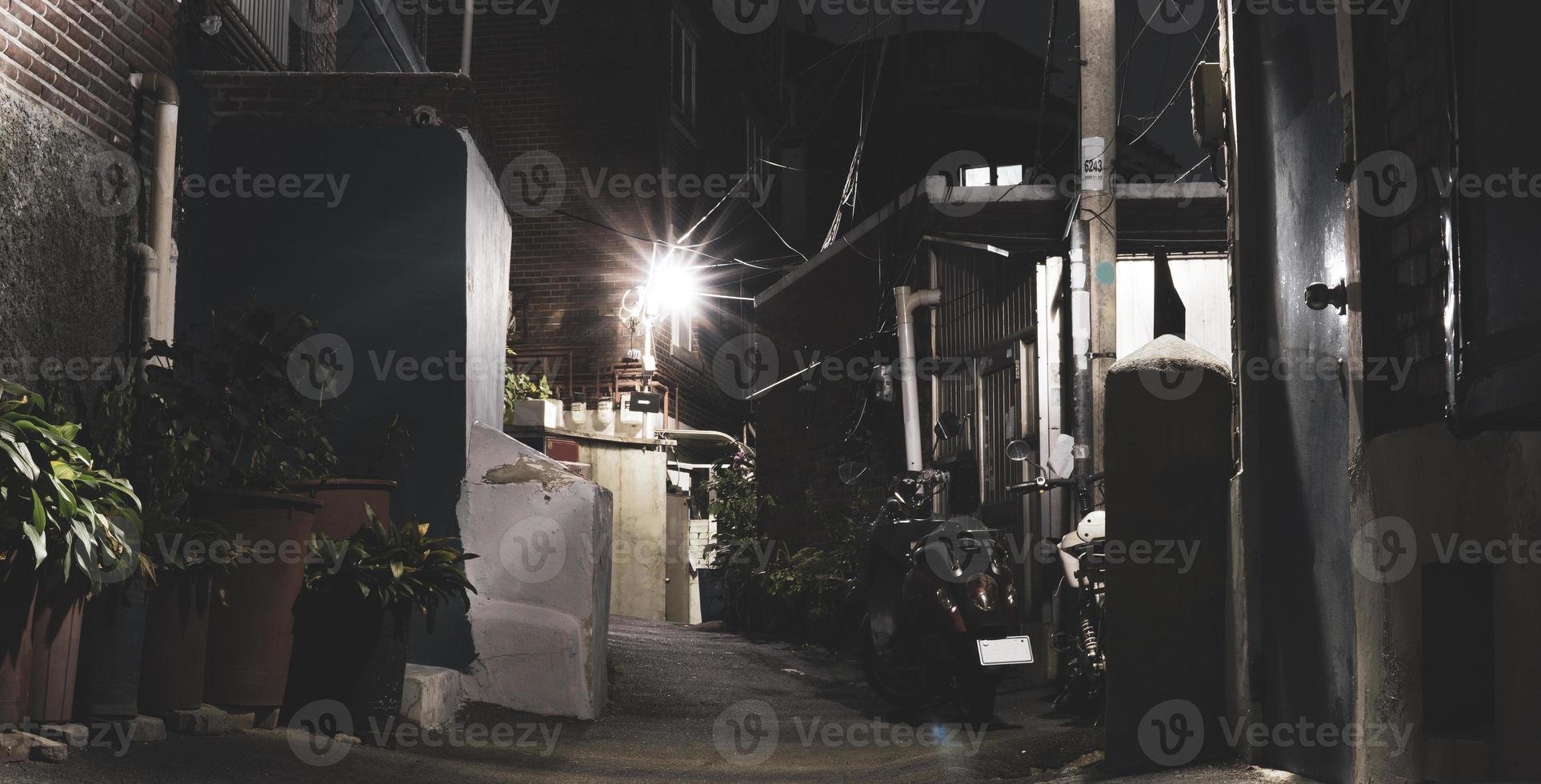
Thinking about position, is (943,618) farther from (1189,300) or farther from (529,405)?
(529,405)

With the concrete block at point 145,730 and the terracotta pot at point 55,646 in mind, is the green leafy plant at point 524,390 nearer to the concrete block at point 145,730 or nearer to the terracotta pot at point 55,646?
the concrete block at point 145,730

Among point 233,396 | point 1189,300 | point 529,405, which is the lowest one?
point 233,396

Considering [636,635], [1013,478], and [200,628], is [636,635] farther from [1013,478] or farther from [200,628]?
[200,628]

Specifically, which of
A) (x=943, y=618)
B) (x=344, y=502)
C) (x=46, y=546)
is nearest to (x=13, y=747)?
(x=46, y=546)

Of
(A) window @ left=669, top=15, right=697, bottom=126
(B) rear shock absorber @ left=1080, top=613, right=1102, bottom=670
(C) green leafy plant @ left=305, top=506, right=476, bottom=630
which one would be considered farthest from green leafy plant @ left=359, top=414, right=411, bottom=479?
(A) window @ left=669, top=15, right=697, bottom=126

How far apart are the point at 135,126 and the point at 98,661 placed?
11.1 ft

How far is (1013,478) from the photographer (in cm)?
1281

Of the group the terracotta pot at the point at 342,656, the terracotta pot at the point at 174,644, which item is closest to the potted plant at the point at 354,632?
the terracotta pot at the point at 342,656

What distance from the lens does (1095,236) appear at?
1026 cm

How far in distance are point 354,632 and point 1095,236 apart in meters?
6.26

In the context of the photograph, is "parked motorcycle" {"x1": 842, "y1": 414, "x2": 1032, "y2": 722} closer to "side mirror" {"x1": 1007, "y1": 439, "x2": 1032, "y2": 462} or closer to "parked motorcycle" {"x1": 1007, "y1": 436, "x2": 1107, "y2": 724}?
"parked motorcycle" {"x1": 1007, "y1": 436, "x2": 1107, "y2": 724}

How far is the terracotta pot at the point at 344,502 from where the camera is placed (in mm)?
6801

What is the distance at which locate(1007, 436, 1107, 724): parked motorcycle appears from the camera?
8.16 m

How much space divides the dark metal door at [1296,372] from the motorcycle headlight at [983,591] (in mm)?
2831
